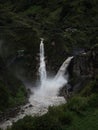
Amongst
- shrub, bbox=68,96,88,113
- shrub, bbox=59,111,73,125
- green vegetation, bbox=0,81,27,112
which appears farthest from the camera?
green vegetation, bbox=0,81,27,112

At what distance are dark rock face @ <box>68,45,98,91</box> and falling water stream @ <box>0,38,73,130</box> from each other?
5.39ft

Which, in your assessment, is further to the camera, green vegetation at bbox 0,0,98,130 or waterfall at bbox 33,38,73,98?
waterfall at bbox 33,38,73,98

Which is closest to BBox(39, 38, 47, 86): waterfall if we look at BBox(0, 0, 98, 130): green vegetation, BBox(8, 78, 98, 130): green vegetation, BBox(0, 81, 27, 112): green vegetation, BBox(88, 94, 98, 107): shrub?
BBox(0, 0, 98, 130): green vegetation

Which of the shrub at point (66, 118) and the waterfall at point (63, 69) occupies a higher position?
the waterfall at point (63, 69)

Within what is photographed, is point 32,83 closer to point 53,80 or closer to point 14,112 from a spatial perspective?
point 53,80

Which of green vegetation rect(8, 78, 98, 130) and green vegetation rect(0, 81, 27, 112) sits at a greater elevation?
green vegetation rect(8, 78, 98, 130)

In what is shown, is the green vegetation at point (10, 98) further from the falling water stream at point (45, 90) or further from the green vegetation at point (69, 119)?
the green vegetation at point (69, 119)

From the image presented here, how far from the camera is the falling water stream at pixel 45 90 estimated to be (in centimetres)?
3835

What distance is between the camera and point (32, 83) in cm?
5075

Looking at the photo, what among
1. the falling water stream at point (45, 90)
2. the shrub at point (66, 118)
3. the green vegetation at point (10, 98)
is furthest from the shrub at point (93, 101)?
the green vegetation at point (10, 98)

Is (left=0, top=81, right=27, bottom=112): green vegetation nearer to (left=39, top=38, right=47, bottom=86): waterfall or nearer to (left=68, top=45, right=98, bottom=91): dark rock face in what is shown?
(left=68, top=45, right=98, bottom=91): dark rock face

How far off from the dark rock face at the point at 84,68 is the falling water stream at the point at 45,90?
164cm

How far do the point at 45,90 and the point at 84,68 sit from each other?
6.32 metres

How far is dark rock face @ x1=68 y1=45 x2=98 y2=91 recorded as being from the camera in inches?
1828
